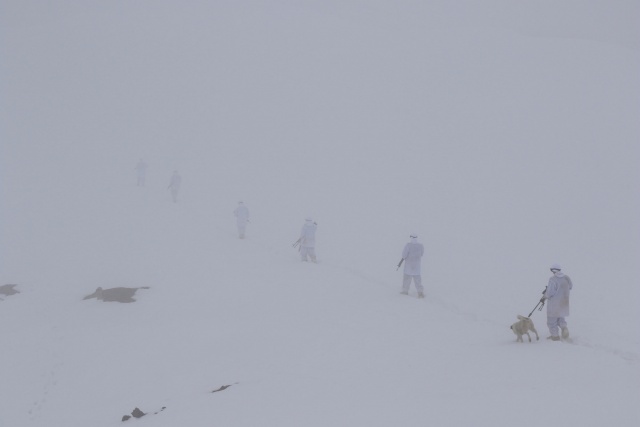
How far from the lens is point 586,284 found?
693 inches

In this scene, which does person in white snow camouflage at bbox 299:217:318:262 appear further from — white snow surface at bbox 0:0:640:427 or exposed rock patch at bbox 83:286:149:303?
exposed rock patch at bbox 83:286:149:303

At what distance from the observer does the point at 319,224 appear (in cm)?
2744

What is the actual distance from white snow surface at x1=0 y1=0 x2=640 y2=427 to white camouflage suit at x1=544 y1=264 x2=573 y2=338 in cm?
65

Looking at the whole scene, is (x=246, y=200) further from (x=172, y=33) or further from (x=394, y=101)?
(x=172, y=33)

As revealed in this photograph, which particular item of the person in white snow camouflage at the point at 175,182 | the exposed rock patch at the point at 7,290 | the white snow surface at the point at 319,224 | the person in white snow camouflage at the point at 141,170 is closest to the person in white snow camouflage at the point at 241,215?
the white snow surface at the point at 319,224

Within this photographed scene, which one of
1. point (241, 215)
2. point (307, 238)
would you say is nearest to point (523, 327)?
point (307, 238)

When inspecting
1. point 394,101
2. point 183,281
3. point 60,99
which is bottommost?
point 183,281

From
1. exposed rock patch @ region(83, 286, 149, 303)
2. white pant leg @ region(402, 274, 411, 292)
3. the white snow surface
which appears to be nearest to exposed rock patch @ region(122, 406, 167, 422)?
the white snow surface

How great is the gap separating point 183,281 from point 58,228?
10.2 meters

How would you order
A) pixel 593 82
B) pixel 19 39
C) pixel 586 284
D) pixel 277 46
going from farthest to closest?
pixel 19 39
pixel 277 46
pixel 593 82
pixel 586 284

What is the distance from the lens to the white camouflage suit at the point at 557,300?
32.1 ft

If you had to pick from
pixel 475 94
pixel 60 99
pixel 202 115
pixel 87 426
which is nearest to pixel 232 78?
pixel 202 115

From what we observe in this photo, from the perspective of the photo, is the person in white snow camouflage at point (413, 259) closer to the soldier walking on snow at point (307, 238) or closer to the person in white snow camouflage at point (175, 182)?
the soldier walking on snow at point (307, 238)

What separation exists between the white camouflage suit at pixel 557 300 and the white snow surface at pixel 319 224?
0.65 meters
